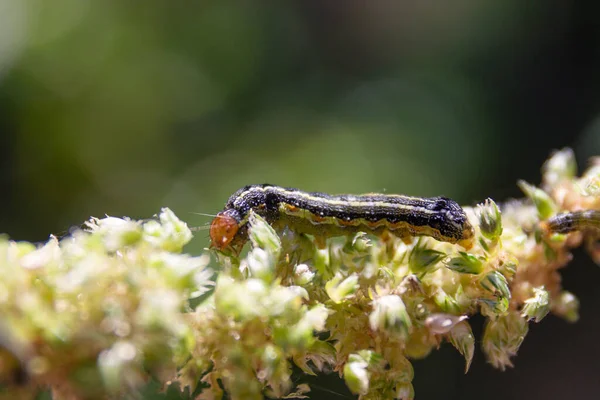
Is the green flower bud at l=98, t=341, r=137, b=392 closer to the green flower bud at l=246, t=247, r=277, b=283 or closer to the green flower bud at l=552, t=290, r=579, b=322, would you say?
the green flower bud at l=246, t=247, r=277, b=283

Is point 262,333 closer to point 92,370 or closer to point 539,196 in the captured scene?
point 92,370

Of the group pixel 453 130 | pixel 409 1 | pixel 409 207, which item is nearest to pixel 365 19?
pixel 409 1

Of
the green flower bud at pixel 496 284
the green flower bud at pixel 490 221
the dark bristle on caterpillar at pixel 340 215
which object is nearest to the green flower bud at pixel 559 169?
the dark bristle on caterpillar at pixel 340 215

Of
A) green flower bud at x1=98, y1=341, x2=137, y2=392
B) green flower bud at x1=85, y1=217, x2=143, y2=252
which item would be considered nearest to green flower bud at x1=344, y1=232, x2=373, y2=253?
green flower bud at x1=85, y1=217, x2=143, y2=252

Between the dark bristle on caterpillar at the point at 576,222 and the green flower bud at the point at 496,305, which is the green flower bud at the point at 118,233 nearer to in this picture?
the green flower bud at the point at 496,305

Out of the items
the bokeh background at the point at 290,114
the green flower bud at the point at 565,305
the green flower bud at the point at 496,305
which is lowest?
the green flower bud at the point at 496,305
